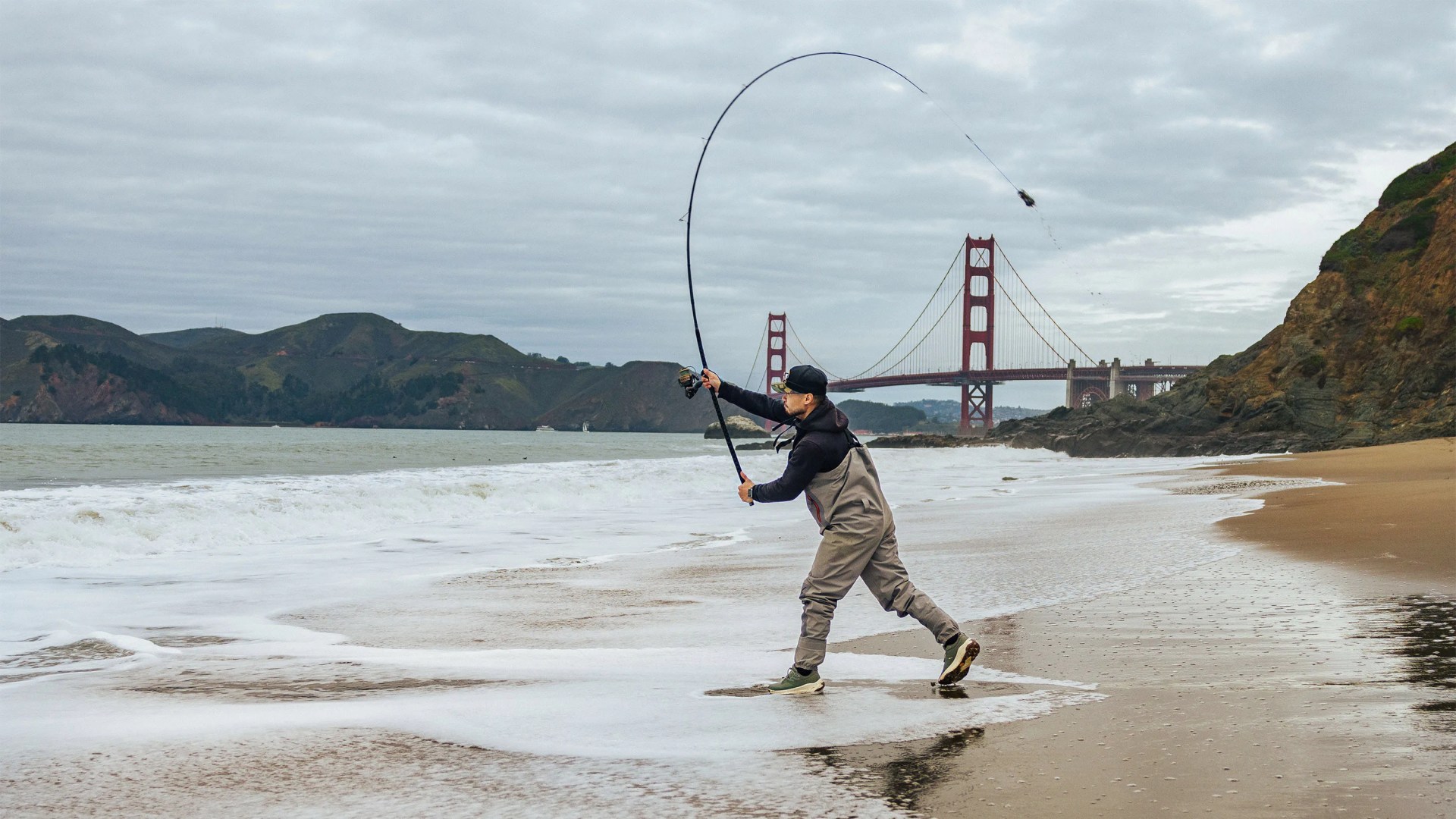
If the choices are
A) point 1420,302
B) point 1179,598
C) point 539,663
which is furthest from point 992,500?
point 1420,302

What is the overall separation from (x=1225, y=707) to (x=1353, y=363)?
129 feet

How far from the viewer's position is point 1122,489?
57.9 ft

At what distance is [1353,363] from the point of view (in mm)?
37969

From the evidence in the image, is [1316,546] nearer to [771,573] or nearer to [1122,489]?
[771,573]

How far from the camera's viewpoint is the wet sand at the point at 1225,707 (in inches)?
108

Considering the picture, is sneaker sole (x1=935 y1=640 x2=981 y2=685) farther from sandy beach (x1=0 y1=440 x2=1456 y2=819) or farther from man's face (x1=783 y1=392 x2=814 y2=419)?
man's face (x1=783 y1=392 x2=814 y2=419)

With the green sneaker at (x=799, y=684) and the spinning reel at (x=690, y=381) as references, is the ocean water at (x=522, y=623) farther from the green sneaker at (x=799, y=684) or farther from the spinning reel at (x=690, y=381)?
the spinning reel at (x=690, y=381)

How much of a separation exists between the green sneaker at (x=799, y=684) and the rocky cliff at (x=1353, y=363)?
95.6 feet

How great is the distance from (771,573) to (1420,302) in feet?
114

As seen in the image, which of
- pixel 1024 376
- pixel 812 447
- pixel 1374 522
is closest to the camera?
pixel 812 447

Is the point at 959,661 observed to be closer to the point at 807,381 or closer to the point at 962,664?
the point at 962,664

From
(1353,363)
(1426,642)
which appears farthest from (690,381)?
(1353,363)

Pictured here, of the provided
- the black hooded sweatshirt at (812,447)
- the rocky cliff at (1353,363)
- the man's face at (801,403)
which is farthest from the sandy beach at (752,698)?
the rocky cliff at (1353,363)

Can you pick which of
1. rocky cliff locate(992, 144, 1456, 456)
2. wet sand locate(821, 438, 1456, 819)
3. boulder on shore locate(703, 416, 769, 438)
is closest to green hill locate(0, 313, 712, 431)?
boulder on shore locate(703, 416, 769, 438)
